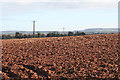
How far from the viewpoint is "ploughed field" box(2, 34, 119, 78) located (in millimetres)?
11086

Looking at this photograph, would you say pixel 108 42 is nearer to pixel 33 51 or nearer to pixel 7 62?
pixel 33 51

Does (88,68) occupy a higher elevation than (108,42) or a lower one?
lower

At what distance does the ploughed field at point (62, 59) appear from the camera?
436 inches

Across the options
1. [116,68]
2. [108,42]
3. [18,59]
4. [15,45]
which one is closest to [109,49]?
[108,42]

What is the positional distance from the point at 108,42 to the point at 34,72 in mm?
7565

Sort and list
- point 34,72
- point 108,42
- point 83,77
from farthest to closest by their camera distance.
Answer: point 108,42 < point 34,72 < point 83,77

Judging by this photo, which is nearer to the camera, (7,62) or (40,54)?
(7,62)

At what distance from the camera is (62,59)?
12.6 m

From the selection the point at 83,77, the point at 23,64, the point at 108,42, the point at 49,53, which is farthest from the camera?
the point at 108,42

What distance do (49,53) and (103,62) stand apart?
403 cm

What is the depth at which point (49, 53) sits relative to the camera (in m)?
13.7

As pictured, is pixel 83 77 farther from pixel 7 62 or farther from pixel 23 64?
pixel 7 62

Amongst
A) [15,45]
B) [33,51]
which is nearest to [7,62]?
[33,51]

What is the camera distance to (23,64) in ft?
40.5
